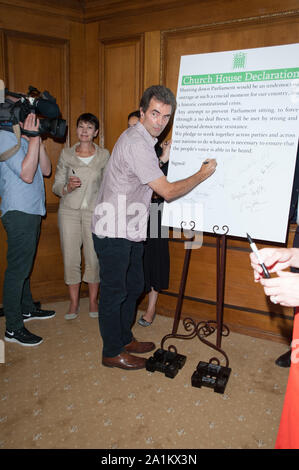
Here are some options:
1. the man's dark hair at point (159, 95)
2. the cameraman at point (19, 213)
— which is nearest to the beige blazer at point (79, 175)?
the cameraman at point (19, 213)

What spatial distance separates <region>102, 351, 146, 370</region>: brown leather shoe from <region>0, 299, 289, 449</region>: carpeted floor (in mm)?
40

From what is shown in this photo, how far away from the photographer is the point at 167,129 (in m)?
2.75

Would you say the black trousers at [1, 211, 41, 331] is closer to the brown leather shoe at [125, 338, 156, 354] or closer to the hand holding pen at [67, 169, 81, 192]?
the hand holding pen at [67, 169, 81, 192]

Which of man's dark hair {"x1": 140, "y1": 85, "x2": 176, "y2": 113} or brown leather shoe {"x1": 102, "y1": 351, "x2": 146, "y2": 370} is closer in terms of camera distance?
man's dark hair {"x1": 140, "y1": 85, "x2": 176, "y2": 113}

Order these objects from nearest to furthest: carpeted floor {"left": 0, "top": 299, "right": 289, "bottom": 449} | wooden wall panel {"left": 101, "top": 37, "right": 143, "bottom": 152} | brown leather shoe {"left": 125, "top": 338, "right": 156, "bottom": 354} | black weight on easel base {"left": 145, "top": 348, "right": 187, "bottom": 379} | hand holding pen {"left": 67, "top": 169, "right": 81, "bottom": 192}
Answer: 1. carpeted floor {"left": 0, "top": 299, "right": 289, "bottom": 449}
2. black weight on easel base {"left": 145, "top": 348, "right": 187, "bottom": 379}
3. brown leather shoe {"left": 125, "top": 338, "right": 156, "bottom": 354}
4. hand holding pen {"left": 67, "top": 169, "right": 81, "bottom": 192}
5. wooden wall panel {"left": 101, "top": 37, "right": 143, "bottom": 152}

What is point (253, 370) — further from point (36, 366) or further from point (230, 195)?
point (36, 366)

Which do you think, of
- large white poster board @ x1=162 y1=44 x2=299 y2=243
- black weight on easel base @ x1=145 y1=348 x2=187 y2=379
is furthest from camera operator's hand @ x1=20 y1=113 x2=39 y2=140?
black weight on easel base @ x1=145 y1=348 x2=187 y2=379

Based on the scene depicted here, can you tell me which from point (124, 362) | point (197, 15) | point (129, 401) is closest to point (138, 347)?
point (124, 362)

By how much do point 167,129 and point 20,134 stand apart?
1.11 m

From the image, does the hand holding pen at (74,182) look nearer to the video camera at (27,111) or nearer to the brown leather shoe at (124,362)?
the video camera at (27,111)

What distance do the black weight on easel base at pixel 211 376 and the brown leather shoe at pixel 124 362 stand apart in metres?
0.35

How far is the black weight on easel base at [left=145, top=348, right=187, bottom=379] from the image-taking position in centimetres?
212
